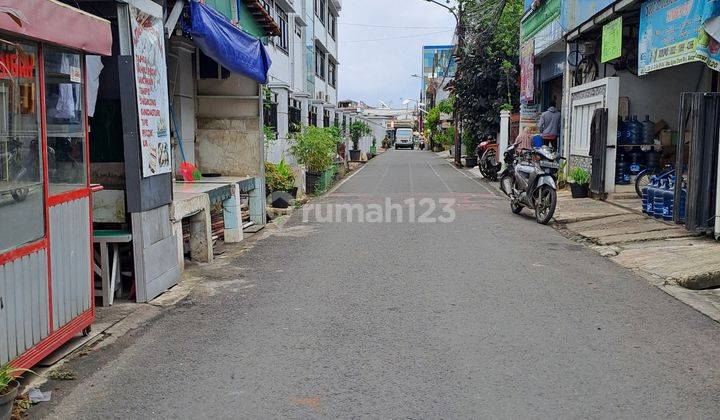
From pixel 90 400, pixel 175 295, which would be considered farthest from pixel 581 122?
pixel 90 400

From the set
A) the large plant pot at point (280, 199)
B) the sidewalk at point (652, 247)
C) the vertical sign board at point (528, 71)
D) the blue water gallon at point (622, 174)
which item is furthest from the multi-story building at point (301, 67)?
the sidewalk at point (652, 247)

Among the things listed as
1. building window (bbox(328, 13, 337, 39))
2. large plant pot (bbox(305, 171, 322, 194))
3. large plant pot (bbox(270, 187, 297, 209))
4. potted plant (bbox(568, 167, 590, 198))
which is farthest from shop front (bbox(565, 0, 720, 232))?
building window (bbox(328, 13, 337, 39))

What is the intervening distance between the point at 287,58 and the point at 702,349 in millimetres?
24149

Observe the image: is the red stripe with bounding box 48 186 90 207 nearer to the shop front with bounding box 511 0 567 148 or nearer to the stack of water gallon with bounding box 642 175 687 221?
the stack of water gallon with bounding box 642 175 687 221

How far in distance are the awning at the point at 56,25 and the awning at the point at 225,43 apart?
133 inches

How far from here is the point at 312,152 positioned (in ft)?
58.1

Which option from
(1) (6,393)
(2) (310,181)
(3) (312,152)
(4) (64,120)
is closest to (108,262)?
(4) (64,120)

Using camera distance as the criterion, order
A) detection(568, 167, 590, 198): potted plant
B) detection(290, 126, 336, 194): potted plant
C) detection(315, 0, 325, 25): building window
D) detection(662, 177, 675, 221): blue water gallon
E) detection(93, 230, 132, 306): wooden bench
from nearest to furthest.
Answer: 1. detection(93, 230, 132, 306): wooden bench
2. detection(662, 177, 675, 221): blue water gallon
3. detection(568, 167, 590, 198): potted plant
4. detection(290, 126, 336, 194): potted plant
5. detection(315, 0, 325, 25): building window

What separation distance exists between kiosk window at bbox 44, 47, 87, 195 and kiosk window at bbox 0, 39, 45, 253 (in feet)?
0.79

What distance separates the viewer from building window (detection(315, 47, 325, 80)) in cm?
3624

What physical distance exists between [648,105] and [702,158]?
21.4ft

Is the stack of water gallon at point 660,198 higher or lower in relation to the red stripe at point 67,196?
lower

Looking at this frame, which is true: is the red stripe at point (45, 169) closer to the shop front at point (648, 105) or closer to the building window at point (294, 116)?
the shop front at point (648, 105)

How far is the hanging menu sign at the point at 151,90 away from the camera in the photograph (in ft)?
21.5
